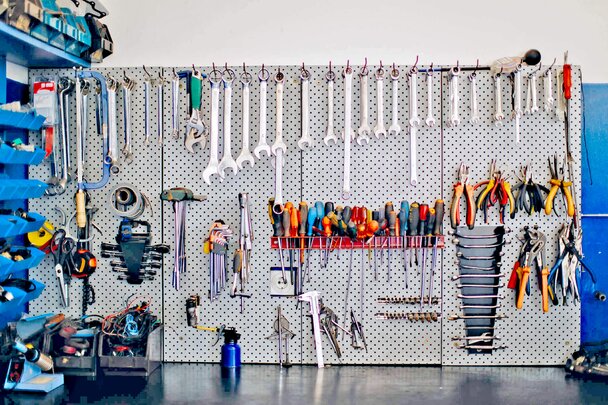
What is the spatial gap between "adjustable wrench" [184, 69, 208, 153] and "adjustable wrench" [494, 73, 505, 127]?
122 centimetres

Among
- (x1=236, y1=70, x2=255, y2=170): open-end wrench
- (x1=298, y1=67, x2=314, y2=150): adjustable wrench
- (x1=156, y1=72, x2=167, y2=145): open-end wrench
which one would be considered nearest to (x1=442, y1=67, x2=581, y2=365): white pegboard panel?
(x1=298, y1=67, x2=314, y2=150): adjustable wrench

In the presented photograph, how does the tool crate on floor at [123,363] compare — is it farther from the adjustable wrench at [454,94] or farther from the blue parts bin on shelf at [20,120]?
the adjustable wrench at [454,94]

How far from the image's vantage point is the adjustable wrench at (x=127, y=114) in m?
2.86

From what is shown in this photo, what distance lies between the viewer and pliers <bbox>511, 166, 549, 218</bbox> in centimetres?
278

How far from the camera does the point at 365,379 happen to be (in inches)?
104

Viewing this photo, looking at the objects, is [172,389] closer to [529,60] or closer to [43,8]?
[43,8]

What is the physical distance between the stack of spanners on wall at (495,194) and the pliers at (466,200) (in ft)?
0.11

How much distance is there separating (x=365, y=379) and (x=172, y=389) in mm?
737

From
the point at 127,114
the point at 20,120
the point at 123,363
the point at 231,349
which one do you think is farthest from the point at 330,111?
the point at 123,363

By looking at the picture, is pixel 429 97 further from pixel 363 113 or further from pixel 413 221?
pixel 413 221

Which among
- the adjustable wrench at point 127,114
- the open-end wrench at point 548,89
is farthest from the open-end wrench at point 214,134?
the open-end wrench at point 548,89

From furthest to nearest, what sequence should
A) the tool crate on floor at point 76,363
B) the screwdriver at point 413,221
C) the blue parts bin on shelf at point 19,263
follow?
1. the screwdriver at point 413,221
2. the tool crate on floor at point 76,363
3. the blue parts bin on shelf at point 19,263

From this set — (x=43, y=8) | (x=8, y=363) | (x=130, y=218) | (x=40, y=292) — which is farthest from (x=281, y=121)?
(x=8, y=363)

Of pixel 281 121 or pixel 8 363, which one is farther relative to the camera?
pixel 281 121
